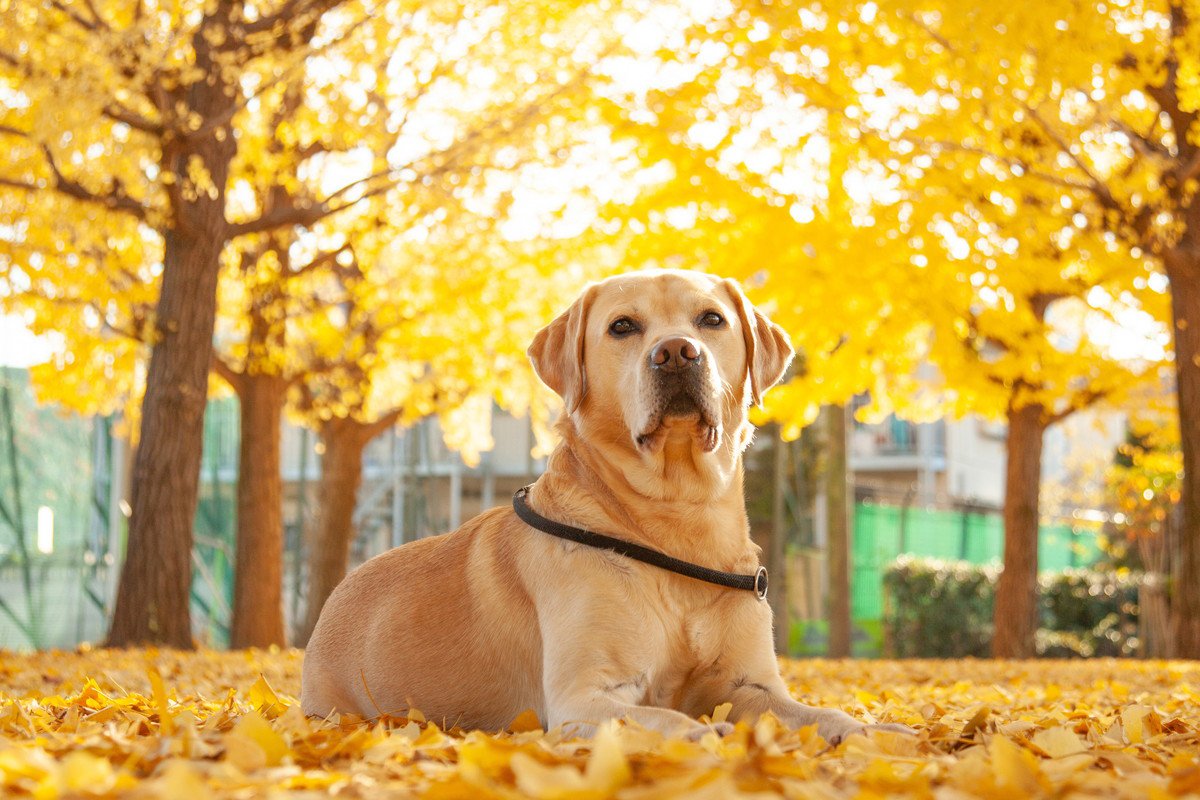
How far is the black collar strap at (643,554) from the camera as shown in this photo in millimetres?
3471

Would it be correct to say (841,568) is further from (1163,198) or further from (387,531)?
(387,531)

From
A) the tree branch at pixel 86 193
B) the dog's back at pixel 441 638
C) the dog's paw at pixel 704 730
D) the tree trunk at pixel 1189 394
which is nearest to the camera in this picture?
the dog's paw at pixel 704 730

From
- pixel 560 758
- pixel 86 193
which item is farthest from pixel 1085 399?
pixel 560 758

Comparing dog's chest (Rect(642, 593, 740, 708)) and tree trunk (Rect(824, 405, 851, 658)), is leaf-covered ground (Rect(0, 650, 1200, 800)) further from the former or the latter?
tree trunk (Rect(824, 405, 851, 658))

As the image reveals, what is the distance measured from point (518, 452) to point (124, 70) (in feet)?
60.1

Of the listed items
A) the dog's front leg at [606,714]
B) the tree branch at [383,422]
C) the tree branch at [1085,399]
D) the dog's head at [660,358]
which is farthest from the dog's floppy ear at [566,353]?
the tree branch at [383,422]

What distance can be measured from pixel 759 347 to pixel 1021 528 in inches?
379

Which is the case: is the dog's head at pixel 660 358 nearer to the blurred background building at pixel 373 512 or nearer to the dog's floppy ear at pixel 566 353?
the dog's floppy ear at pixel 566 353

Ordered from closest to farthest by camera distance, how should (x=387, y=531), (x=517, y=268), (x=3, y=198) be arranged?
(x=3, y=198), (x=517, y=268), (x=387, y=531)

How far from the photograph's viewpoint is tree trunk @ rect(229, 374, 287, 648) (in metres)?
12.7

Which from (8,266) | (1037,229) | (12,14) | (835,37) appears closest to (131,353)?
(8,266)

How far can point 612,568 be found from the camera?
344cm

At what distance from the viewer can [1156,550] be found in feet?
55.5

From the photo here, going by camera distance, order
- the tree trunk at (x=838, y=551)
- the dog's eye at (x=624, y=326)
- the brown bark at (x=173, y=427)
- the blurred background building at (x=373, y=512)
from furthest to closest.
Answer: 1. the blurred background building at (x=373, y=512)
2. the tree trunk at (x=838, y=551)
3. the brown bark at (x=173, y=427)
4. the dog's eye at (x=624, y=326)
